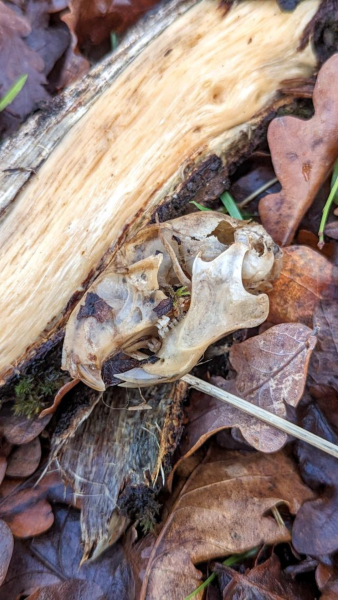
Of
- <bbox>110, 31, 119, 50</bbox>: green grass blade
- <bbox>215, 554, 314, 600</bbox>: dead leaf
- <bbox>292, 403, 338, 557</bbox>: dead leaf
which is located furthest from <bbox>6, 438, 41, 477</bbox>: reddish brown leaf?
<bbox>110, 31, 119, 50</bbox>: green grass blade

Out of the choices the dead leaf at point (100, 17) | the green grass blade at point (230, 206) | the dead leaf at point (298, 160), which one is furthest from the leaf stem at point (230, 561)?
the dead leaf at point (100, 17)

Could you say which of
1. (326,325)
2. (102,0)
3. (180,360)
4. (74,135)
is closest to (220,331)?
(180,360)

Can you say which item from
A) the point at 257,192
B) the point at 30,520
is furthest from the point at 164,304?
the point at 30,520

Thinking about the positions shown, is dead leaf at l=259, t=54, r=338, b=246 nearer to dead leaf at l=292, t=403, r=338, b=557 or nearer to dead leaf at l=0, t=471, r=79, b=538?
dead leaf at l=292, t=403, r=338, b=557

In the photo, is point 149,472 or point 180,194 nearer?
point 149,472

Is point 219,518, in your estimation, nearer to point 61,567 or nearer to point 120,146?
point 61,567

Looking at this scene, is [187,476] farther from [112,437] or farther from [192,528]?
[112,437]
